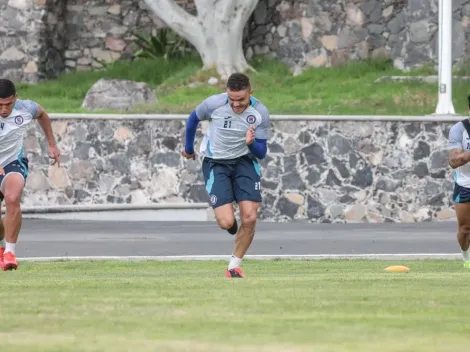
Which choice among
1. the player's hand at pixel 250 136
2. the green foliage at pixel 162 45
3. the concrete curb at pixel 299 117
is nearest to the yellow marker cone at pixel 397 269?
the player's hand at pixel 250 136

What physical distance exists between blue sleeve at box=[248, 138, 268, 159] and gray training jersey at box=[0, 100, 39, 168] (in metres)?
2.31

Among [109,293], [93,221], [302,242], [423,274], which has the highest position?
[109,293]

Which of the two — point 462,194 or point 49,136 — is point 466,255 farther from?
point 49,136

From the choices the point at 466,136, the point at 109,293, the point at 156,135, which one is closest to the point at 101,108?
the point at 156,135

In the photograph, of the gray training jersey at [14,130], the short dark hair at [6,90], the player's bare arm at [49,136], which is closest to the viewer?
the short dark hair at [6,90]

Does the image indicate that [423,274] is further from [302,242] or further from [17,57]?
[17,57]

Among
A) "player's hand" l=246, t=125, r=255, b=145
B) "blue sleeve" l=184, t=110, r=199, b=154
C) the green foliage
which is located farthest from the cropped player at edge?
the green foliage

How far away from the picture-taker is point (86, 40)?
32.0 meters

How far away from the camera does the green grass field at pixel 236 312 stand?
28.3 ft

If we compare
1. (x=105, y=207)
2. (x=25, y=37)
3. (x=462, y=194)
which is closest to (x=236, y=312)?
(x=462, y=194)

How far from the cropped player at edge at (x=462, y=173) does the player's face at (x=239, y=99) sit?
7.42 ft

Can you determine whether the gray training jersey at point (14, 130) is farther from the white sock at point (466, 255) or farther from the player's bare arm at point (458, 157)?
the white sock at point (466, 255)

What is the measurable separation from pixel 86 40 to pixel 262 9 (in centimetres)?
369

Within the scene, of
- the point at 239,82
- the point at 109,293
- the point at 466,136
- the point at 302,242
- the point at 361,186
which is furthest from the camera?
the point at 361,186
